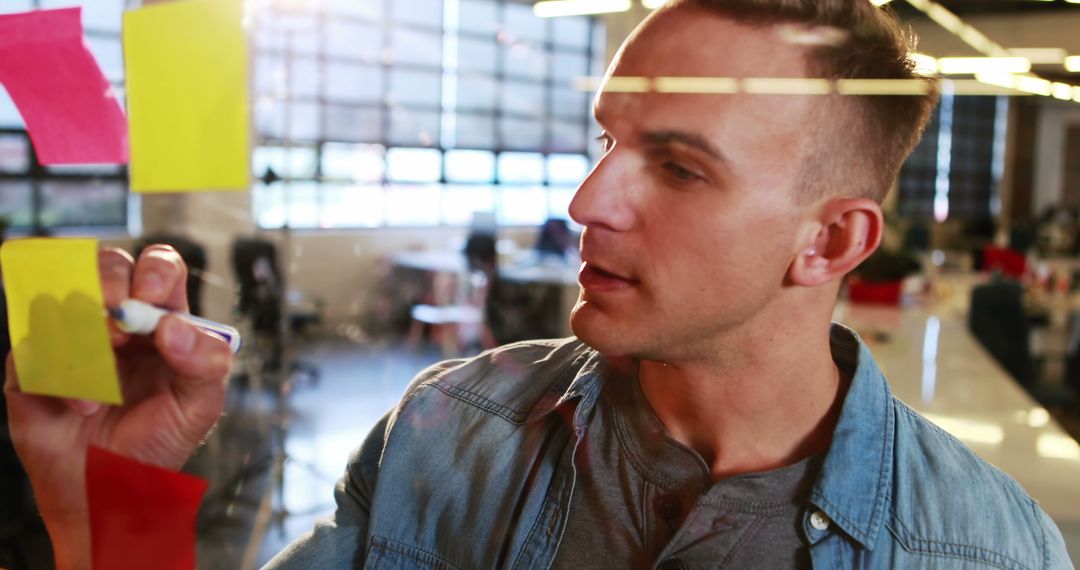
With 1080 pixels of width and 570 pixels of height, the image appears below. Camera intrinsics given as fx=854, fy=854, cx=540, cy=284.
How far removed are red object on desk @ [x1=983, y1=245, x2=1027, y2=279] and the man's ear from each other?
10.7 feet

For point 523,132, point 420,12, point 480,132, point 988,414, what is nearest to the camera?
point 988,414

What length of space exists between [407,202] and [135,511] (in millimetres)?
3035

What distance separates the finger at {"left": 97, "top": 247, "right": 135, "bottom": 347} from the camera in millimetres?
661

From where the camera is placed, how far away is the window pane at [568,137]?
1.52 m

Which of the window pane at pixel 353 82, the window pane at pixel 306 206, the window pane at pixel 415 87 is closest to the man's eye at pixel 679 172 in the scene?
the window pane at pixel 306 206

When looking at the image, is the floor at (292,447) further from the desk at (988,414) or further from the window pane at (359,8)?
the window pane at (359,8)

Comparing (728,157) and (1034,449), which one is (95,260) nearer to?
(728,157)

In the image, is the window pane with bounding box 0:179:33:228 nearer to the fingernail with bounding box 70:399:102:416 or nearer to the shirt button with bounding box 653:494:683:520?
the fingernail with bounding box 70:399:102:416

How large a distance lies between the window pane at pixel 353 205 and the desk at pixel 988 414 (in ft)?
5.73

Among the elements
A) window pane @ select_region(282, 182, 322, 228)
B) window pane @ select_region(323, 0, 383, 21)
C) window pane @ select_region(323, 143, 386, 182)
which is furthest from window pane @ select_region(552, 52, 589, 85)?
window pane @ select_region(323, 0, 383, 21)

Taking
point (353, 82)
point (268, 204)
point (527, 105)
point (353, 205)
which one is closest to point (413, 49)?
point (353, 82)

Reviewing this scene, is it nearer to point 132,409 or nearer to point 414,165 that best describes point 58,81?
point 132,409

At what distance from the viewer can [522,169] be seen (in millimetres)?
1700

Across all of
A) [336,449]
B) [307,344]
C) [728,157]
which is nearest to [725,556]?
[728,157]
